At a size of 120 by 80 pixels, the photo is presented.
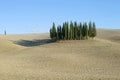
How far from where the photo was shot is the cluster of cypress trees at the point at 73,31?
65.2 m

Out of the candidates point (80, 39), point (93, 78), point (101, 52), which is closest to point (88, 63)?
point (101, 52)

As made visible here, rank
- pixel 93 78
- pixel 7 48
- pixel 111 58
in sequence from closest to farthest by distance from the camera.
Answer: pixel 93 78 → pixel 111 58 → pixel 7 48

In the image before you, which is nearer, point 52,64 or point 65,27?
point 52,64

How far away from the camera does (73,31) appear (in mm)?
65250

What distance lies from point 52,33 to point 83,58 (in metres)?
31.9

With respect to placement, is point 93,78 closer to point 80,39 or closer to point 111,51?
point 111,51

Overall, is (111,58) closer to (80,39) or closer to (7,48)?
(7,48)

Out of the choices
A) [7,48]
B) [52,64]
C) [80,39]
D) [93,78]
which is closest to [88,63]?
[52,64]

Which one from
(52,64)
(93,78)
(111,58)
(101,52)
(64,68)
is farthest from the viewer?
(101,52)

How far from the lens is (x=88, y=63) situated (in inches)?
1267

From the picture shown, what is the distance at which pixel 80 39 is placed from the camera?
213ft

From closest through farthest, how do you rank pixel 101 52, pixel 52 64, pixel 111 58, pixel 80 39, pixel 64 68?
pixel 64 68 < pixel 52 64 < pixel 111 58 < pixel 101 52 < pixel 80 39

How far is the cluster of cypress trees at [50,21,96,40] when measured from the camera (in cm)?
6519

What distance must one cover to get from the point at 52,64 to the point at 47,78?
10813 mm
